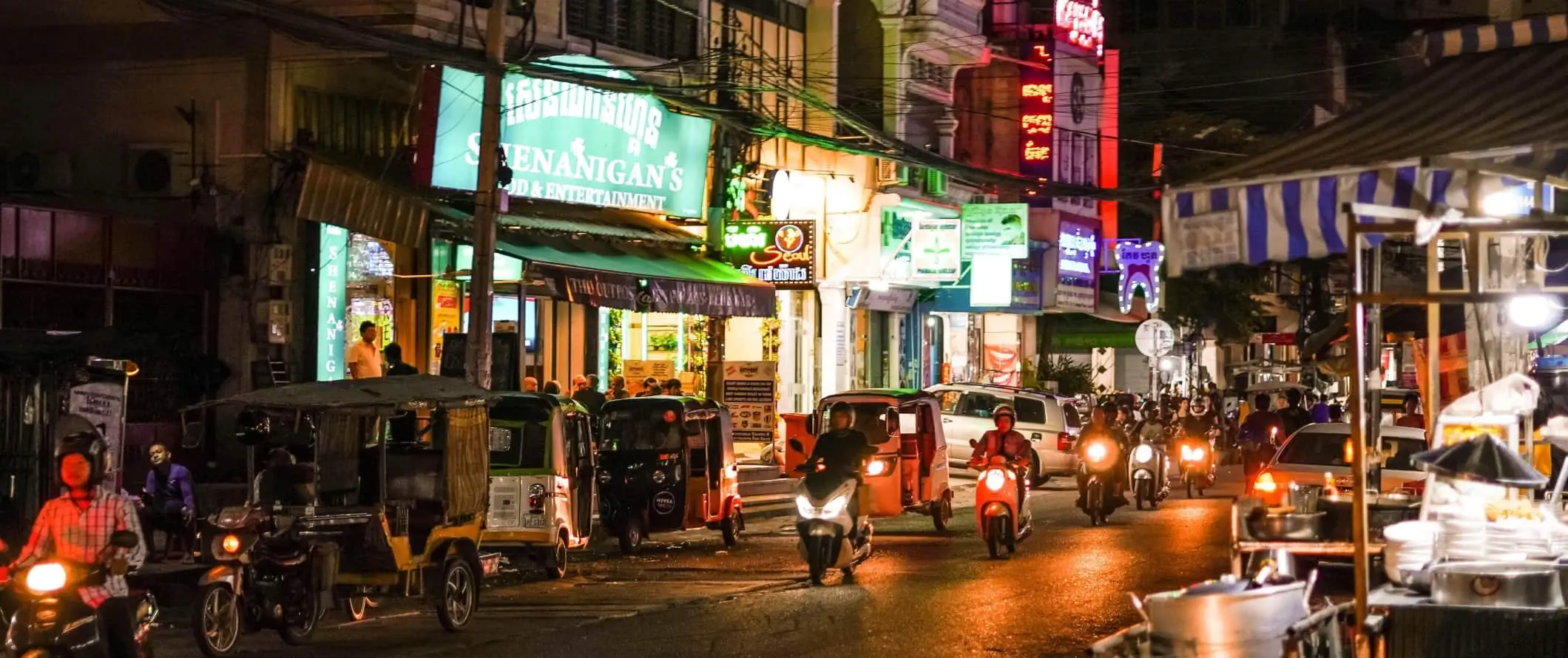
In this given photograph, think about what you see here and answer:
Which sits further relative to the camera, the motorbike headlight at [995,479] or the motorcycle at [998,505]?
the motorbike headlight at [995,479]

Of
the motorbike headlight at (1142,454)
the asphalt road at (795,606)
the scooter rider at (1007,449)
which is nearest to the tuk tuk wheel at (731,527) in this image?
the asphalt road at (795,606)

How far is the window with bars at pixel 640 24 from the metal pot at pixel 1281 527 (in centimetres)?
1749

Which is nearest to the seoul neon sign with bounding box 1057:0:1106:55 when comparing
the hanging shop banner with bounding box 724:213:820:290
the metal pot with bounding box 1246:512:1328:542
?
the hanging shop banner with bounding box 724:213:820:290

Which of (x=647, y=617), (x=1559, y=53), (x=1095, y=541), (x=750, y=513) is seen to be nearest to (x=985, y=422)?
(x=750, y=513)

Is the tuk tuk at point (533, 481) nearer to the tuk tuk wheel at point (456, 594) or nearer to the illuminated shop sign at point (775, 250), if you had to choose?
the tuk tuk wheel at point (456, 594)

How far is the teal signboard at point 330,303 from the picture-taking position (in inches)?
941

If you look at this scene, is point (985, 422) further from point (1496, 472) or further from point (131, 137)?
point (1496, 472)

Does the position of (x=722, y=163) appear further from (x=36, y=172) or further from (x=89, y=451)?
(x=89, y=451)

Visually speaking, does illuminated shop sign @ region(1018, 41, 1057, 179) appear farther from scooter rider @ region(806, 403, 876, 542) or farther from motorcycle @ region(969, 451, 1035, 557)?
scooter rider @ region(806, 403, 876, 542)

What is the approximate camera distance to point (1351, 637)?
975 centimetres

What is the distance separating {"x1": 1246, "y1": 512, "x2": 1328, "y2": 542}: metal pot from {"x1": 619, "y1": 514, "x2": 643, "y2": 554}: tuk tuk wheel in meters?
11.2

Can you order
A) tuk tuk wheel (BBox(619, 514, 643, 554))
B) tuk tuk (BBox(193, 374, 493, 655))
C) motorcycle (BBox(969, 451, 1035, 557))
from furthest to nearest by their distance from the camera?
1. tuk tuk wheel (BBox(619, 514, 643, 554))
2. motorcycle (BBox(969, 451, 1035, 557))
3. tuk tuk (BBox(193, 374, 493, 655))

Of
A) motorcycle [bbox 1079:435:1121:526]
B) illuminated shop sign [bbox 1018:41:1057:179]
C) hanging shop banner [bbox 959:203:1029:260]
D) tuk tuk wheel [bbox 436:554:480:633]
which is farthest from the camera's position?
→ illuminated shop sign [bbox 1018:41:1057:179]

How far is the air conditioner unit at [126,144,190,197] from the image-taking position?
78.0 ft
